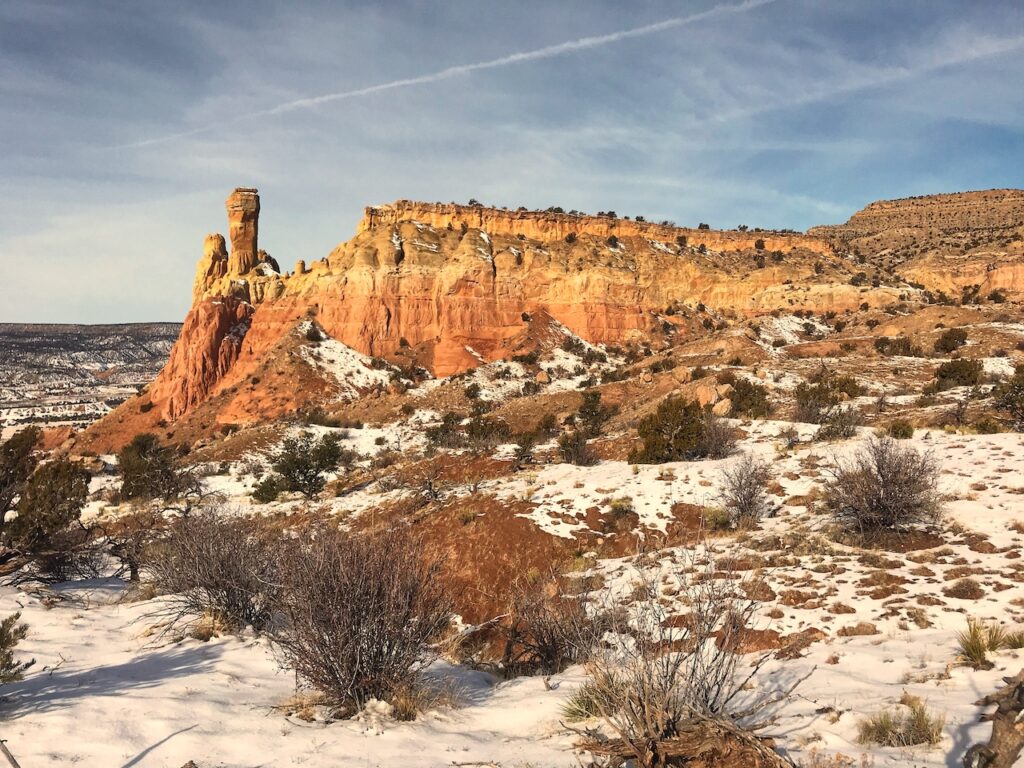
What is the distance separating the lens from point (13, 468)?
11.0 m

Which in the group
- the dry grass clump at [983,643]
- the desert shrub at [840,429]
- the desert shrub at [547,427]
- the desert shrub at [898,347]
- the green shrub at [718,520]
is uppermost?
the desert shrub at [898,347]

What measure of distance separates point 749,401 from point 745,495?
10.8 m

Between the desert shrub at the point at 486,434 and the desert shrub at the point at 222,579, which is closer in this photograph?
the desert shrub at the point at 222,579

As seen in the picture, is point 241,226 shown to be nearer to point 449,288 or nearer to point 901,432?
point 449,288

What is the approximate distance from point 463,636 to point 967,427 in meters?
14.2

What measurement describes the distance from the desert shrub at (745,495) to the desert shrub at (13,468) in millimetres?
13389

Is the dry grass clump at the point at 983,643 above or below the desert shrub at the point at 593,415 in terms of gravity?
below

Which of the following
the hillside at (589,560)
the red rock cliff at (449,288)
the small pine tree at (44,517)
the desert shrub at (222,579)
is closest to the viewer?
the hillside at (589,560)

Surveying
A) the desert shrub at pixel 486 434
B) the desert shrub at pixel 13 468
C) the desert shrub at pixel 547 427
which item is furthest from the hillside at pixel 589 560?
the desert shrub at pixel 13 468

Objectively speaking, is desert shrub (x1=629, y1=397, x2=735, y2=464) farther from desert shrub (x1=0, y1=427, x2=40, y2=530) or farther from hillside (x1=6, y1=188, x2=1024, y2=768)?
desert shrub (x1=0, y1=427, x2=40, y2=530)

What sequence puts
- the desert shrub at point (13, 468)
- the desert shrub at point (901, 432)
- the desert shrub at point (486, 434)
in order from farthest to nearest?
the desert shrub at point (486, 434) → the desert shrub at point (901, 432) → the desert shrub at point (13, 468)

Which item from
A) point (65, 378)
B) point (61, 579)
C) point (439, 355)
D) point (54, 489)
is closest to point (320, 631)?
point (61, 579)

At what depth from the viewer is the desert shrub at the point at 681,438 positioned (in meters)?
16.4

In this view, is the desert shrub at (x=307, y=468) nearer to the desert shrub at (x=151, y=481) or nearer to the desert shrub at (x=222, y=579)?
the desert shrub at (x=151, y=481)
